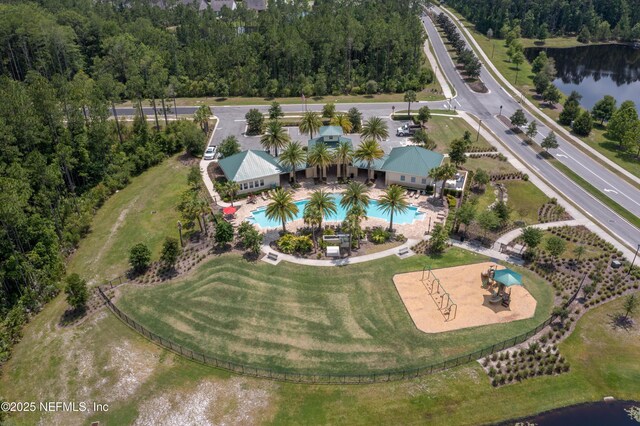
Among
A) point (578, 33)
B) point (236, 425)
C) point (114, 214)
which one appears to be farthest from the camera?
point (578, 33)

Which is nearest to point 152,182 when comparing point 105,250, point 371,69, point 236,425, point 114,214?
point 114,214

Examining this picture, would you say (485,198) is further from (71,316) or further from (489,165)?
(71,316)

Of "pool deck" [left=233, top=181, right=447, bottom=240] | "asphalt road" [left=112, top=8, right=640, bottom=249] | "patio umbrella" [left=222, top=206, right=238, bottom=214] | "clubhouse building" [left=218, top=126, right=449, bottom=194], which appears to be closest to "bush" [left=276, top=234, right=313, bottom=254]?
"pool deck" [left=233, top=181, right=447, bottom=240]

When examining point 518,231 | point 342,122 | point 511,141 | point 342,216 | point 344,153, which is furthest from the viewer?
point 511,141

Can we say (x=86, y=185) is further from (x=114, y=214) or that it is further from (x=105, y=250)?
(x=105, y=250)

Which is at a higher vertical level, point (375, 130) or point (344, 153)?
point (375, 130)

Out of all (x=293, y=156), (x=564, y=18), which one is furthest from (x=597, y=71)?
(x=293, y=156)
